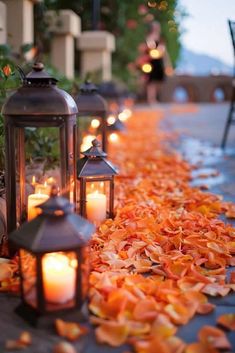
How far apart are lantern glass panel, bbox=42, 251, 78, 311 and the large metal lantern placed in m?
0.58

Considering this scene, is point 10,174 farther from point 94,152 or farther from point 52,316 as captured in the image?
point 52,316

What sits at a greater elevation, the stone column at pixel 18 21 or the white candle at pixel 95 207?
the stone column at pixel 18 21

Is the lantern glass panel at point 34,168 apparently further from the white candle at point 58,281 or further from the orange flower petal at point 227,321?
the orange flower petal at point 227,321

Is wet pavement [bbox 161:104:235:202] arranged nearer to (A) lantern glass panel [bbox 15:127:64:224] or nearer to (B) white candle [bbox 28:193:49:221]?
(A) lantern glass panel [bbox 15:127:64:224]

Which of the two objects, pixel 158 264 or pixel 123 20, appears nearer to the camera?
pixel 158 264

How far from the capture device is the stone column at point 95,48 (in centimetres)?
932

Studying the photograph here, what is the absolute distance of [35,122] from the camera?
2262mm

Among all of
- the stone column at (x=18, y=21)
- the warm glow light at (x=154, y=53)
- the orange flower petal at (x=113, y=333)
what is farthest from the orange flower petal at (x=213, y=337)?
the warm glow light at (x=154, y=53)

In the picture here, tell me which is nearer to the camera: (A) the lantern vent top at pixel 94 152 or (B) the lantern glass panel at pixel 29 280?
(B) the lantern glass panel at pixel 29 280

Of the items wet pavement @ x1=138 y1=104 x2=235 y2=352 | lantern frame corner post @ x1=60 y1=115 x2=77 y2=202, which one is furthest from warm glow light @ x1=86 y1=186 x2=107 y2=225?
wet pavement @ x1=138 y1=104 x2=235 y2=352

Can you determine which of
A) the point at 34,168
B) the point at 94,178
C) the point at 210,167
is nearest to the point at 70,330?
the point at 94,178

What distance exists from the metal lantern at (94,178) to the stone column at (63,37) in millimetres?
5309

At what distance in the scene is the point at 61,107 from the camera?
2.24 metres

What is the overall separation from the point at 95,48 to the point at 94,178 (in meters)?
7.16
